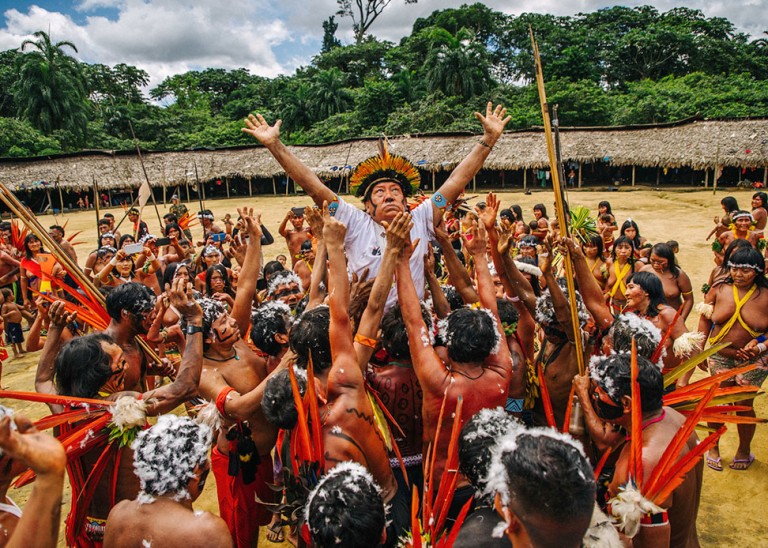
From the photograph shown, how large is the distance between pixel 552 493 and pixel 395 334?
160cm

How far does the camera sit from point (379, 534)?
5.95 ft

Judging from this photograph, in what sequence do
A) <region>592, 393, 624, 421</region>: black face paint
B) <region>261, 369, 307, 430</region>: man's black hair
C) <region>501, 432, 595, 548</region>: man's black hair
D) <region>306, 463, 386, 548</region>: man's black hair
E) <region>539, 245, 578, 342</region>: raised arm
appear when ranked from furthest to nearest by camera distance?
1. <region>539, 245, 578, 342</region>: raised arm
2. <region>261, 369, 307, 430</region>: man's black hair
3. <region>592, 393, 624, 421</region>: black face paint
4. <region>306, 463, 386, 548</region>: man's black hair
5. <region>501, 432, 595, 548</region>: man's black hair

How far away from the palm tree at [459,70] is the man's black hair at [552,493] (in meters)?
40.2

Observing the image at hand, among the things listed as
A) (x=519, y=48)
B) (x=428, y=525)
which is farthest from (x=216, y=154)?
(x=519, y=48)

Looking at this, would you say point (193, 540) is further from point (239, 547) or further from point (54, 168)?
point (54, 168)

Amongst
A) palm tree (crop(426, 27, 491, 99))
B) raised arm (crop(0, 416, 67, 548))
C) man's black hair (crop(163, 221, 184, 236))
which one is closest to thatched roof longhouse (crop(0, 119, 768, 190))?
palm tree (crop(426, 27, 491, 99))

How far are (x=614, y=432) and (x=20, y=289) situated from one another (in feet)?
33.0

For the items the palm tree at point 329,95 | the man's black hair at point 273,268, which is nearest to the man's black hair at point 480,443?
the man's black hair at point 273,268

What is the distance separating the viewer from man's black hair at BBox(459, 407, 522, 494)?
2.12 m

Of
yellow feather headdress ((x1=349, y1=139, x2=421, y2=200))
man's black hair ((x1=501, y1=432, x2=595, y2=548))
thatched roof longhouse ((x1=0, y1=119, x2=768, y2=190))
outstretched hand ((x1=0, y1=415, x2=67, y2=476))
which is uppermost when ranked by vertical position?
thatched roof longhouse ((x1=0, y1=119, x2=768, y2=190))

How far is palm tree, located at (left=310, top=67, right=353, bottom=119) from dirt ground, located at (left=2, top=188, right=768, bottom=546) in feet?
52.1

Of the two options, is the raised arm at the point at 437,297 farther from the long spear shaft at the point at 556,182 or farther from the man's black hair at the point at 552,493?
the man's black hair at the point at 552,493

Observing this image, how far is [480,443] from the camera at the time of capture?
216cm

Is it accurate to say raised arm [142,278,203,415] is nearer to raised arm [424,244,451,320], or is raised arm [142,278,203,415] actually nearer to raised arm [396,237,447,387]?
raised arm [396,237,447,387]
